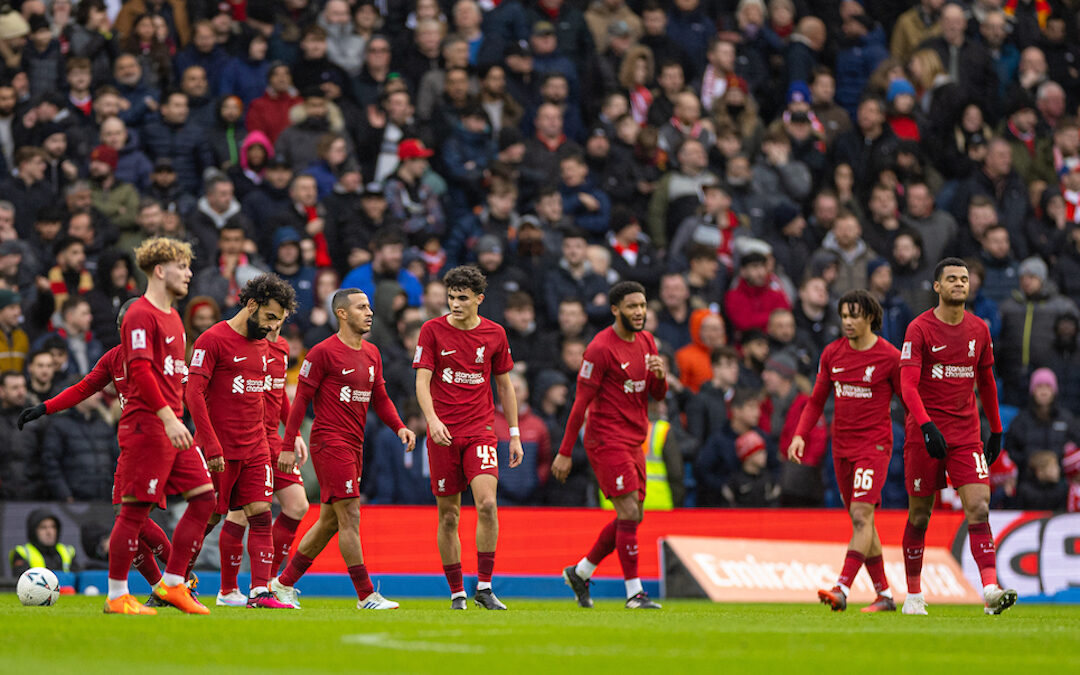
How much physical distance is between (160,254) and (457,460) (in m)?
3.65

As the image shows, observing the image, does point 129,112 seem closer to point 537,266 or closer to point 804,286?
point 537,266

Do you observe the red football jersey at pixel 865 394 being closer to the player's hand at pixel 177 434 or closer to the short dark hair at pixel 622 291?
the short dark hair at pixel 622 291

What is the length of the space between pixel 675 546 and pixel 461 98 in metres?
7.95

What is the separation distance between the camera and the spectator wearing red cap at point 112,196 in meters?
19.5

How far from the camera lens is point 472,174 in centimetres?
2133

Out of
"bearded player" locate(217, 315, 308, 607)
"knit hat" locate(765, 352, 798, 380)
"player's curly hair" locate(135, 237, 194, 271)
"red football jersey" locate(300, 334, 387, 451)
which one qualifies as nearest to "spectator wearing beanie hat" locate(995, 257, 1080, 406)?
"knit hat" locate(765, 352, 798, 380)

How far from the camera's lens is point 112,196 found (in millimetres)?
19641

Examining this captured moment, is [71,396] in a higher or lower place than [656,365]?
lower

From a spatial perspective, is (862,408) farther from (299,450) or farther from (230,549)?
(230,549)

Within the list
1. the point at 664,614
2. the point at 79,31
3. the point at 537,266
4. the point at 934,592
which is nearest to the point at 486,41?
the point at 537,266

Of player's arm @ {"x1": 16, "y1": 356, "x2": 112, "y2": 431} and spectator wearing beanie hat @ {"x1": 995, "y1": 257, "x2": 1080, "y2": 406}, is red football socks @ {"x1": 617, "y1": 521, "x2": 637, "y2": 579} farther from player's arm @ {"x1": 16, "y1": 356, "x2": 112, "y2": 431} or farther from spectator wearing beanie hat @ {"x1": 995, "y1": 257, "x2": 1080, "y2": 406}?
spectator wearing beanie hat @ {"x1": 995, "y1": 257, "x2": 1080, "y2": 406}

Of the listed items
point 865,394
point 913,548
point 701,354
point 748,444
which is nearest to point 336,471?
point 865,394

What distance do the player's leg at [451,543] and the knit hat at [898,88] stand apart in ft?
45.3

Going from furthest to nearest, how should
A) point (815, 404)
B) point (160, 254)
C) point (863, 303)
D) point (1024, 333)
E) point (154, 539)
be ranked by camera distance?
point (1024, 333) → point (815, 404) → point (863, 303) → point (154, 539) → point (160, 254)
